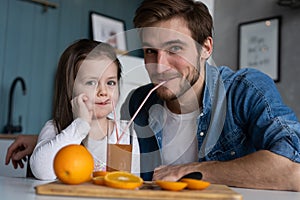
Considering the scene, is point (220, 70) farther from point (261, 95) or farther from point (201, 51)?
point (261, 95)

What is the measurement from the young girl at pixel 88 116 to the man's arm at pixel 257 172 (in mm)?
215

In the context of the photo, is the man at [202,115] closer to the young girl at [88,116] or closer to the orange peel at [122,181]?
the young girl at [88,116]

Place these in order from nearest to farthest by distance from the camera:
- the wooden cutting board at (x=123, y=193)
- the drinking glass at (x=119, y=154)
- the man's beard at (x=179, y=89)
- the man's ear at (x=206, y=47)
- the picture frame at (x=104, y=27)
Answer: the wooden cutting board at (x=123, y=193) → the drinking glass at (x=119, y=154) → the man's beard at (x=179, y=89) → the man's ear at (x=206, y=47) → the picture frame at (x=104, y=27)

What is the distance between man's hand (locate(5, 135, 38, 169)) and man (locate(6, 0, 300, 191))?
37cm

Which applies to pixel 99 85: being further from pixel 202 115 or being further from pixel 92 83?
pixel 202 115

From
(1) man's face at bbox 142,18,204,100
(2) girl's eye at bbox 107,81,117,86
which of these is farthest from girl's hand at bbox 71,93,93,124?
(1) man's face at bbox 142,18,204,100

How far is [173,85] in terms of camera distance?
1.48m

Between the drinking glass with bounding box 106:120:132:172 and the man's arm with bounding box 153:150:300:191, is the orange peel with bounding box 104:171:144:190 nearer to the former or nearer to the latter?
the drinking glass with bounding box 106:120:132:172

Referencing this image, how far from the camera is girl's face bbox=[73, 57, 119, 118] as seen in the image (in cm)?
131

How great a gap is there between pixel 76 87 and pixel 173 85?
0.32 metres

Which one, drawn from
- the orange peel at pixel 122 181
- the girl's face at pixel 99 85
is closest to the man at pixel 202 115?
the girl's face at pixel 99 85

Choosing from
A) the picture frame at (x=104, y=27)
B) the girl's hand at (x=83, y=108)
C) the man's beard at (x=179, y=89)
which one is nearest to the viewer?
the girl's hand at (x=83, y=108)

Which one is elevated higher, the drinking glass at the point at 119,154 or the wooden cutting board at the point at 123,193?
the drinking glass at the point at 119,154

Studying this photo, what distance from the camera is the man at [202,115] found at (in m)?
1.29
